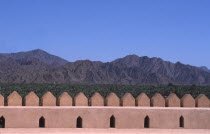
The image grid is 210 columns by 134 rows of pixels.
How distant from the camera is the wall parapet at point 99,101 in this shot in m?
9.34

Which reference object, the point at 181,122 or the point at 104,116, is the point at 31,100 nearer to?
the point at 104,116

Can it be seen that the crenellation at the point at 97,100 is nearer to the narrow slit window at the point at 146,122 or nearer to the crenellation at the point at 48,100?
the crenellation at the point at 48,100

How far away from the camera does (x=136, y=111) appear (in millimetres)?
9500

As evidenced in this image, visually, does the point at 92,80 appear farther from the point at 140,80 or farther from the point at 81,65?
the point at 140,80

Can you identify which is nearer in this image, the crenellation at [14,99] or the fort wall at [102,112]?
the fort wall at [102,112]

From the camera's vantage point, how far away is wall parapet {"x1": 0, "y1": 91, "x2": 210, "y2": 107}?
30.7ft

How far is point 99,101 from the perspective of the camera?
9.62 metres

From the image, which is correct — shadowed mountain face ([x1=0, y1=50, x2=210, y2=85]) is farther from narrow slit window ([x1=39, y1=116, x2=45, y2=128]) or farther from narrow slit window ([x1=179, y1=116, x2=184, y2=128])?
narrow slit window ([x1=179, y1=116, x2=184, y2=128])

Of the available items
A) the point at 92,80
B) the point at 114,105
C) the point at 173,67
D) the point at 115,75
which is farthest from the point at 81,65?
the point at 114,105

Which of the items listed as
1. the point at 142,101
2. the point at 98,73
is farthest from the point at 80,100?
the point at 98,73

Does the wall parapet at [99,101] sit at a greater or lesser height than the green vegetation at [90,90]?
lesser

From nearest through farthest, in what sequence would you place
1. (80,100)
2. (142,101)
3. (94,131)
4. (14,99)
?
(94,131)
(14,99)
(80,100)
(142,101)

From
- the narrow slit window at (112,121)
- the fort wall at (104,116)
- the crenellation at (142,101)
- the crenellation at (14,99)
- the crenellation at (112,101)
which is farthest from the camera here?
the crenellation at (142,101)

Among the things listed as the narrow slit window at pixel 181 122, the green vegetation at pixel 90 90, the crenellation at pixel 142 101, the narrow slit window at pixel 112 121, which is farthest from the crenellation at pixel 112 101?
the green vegetation at pixel 90 90
